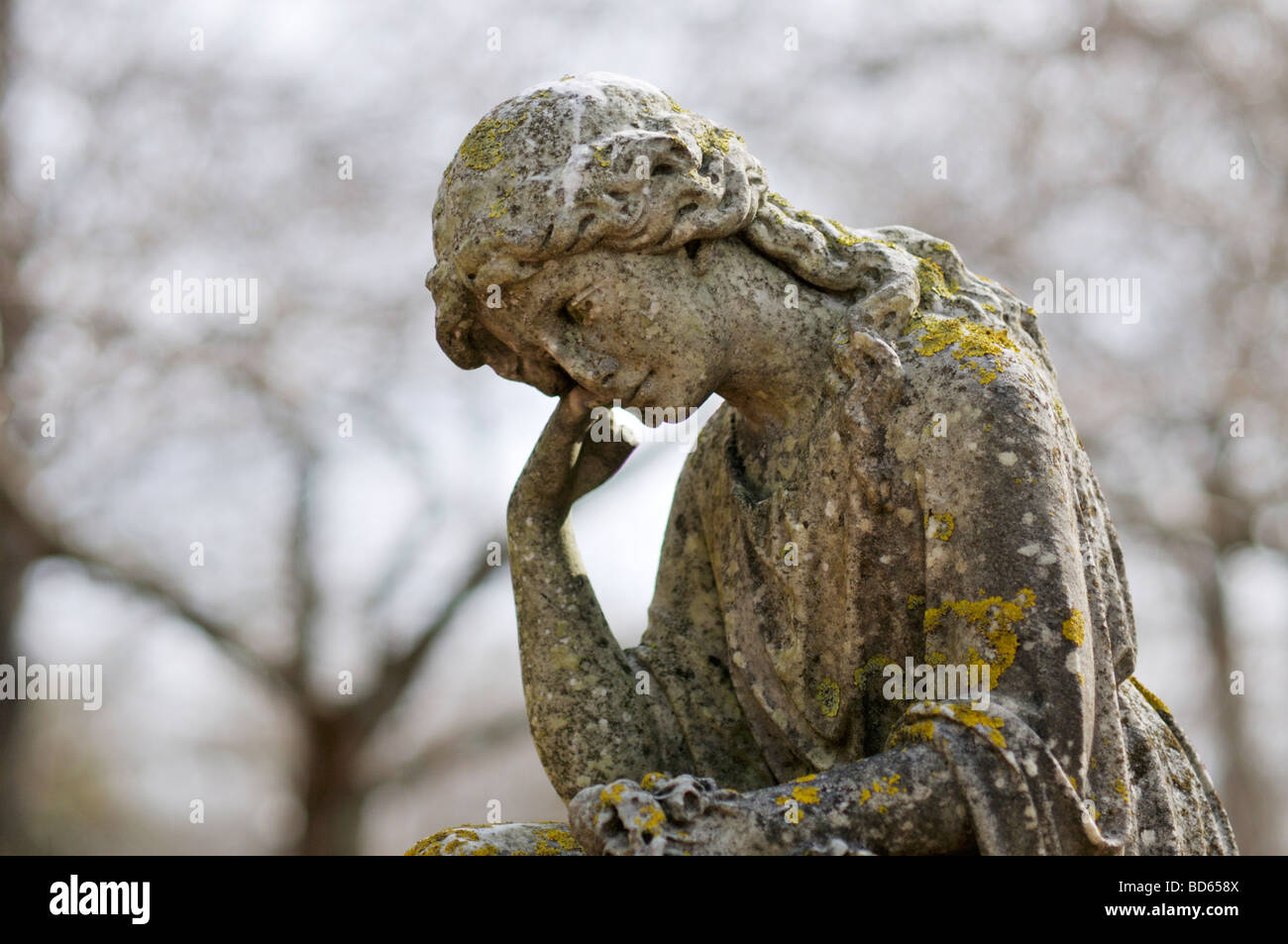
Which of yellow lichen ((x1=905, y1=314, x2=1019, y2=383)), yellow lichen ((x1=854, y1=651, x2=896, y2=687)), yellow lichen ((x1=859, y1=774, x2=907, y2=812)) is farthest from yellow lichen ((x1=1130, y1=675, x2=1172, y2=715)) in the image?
yellow lichen ((x1=859, y1=774, x2=907, y2=812))

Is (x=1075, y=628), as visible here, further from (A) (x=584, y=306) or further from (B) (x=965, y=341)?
(A) (x=584, y=306)

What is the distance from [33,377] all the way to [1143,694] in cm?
774

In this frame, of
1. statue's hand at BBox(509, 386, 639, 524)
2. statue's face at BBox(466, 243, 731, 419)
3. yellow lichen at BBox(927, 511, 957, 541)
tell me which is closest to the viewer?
yellow lichen at BBox(927, 511, 957, 541)

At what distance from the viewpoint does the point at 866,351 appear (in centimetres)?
256

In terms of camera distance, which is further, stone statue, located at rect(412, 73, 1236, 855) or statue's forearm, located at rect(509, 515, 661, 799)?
statue's forearm, located at rect(509, 515, 661, 799)

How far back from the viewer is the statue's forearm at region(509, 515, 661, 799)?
2.76 m

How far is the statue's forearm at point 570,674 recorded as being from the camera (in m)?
2.76

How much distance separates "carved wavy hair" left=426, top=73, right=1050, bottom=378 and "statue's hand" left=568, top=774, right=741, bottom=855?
2.86 ft

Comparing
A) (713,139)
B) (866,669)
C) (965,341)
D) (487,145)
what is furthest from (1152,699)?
(487,145)

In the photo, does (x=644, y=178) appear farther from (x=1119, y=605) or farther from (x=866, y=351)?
(x=1119, y=605)

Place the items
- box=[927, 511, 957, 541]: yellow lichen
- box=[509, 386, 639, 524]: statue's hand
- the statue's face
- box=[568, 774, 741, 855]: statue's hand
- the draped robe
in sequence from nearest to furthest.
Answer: box=[568, 774, 741, 855]: statue's hand < the draped robe < box=[927, 511, 957, 541]: yellow lichen < the statue's face < box=[509, 386, 639, 524]: statue's hand

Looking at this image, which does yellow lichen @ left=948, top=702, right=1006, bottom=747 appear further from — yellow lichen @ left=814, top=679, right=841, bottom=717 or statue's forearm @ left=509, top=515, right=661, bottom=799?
statue's forearm @ left=509, top=515, right=661, bottom=799
